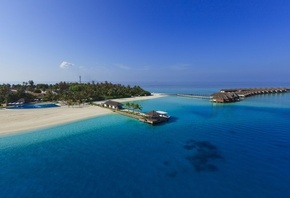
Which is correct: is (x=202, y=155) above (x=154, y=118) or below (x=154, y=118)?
below

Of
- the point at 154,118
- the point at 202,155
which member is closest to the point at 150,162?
the point at 202,155

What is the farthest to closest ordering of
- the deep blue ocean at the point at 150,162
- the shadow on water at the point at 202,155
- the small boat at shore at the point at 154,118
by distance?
the small boat at shore at the point at 154,118 < the shadow on water at the point at 202,155 < the deep blue ocean at the point at 150,162

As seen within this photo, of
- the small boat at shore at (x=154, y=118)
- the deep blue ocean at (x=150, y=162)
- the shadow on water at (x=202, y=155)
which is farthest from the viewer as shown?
the small boat at shore at (x=154, y=118)

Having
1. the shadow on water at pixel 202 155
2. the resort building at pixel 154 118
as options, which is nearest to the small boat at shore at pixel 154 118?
the resort building at pixel 154 118

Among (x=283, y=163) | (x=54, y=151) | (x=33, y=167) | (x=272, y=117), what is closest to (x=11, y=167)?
(x=33, y=167)

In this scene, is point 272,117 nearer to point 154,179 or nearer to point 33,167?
point 154,179

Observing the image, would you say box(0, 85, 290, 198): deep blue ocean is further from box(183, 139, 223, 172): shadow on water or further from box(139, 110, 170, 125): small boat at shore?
box(139, 110, 170, 125): small boat at shore

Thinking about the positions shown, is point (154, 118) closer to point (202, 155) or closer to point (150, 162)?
point (202, 155)

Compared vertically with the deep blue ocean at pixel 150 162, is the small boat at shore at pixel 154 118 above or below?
above

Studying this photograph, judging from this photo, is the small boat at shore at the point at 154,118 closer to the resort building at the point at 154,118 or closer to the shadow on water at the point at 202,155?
the resort building at the point at 154,118
